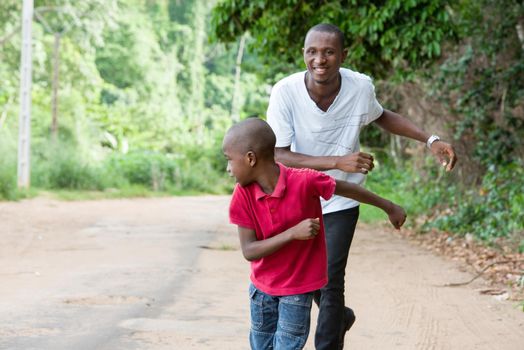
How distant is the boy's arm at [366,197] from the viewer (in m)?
4.35

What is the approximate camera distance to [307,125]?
4.87 meters

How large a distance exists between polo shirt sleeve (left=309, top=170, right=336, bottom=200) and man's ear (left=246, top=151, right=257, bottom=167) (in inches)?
11.0

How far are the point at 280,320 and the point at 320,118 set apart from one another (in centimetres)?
122

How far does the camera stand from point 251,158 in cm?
390

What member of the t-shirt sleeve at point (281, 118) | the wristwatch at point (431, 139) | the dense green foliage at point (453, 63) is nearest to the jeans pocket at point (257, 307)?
the t-shirt sleeve at point (281, 118)

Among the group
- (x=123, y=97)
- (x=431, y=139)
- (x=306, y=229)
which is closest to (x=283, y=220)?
(x=306, y=229)

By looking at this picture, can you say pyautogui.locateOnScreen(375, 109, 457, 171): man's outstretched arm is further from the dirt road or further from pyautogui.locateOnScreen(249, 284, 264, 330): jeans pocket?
the dirt road

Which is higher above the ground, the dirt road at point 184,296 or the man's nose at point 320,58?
the man's nose at point 320,58

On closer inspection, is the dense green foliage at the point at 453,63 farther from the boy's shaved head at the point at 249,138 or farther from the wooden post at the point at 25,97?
the wooden post at the point at 25,97

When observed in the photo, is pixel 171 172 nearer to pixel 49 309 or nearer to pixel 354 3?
pixel 354 3

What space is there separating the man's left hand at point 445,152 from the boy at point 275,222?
975 millimetres

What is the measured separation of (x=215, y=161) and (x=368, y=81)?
3238 cm

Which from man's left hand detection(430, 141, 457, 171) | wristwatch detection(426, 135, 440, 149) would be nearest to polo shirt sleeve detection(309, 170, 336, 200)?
man's left hand detection(430, 141, 457, 171)

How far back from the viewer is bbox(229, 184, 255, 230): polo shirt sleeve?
399 cm
